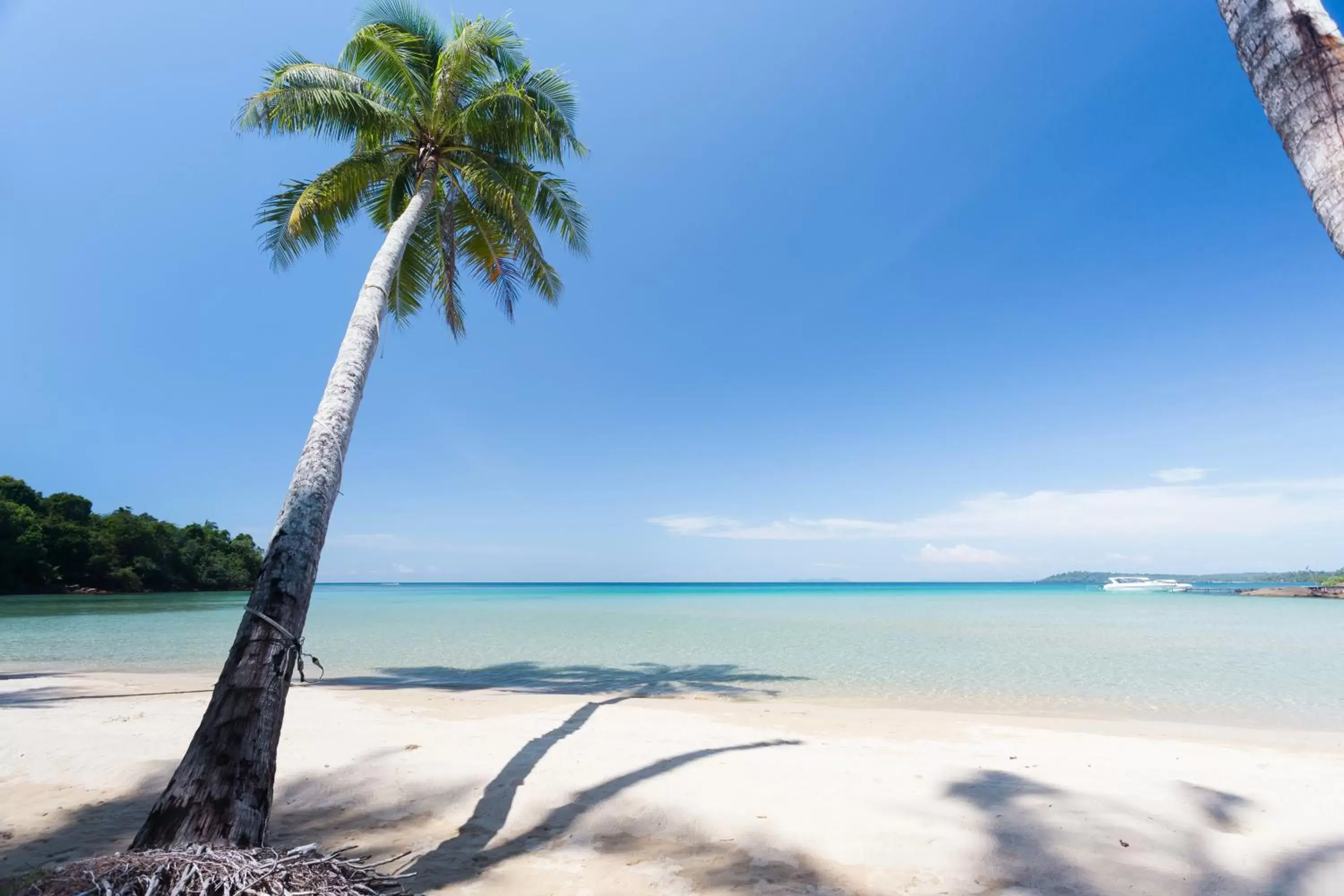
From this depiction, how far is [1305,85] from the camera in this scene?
1.98 m

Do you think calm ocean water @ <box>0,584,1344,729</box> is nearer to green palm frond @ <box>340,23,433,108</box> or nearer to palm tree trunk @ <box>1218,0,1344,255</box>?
palm tree trunk @ <box>1218,0,1344,255</box>

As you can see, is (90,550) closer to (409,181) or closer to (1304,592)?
(409,181)

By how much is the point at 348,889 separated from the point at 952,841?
356 cm

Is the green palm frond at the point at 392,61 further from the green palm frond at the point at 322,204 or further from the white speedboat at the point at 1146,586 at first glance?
the white speedboat at the point at 1146,586

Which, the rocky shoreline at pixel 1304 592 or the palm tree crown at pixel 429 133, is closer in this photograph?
the palm tree crown at pixel 429 133

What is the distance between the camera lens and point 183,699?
9.11 m

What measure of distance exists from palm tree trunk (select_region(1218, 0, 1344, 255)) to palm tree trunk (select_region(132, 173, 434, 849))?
4666mm

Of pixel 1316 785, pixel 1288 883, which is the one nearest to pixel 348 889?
pixel 1288 883

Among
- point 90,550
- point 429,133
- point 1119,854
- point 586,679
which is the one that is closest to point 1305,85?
point 1119,854

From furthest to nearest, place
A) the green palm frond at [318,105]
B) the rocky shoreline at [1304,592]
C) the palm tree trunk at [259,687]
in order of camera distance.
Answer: the rocky shoreline at [1304,592] → the green palm frond at [318,105] → the palm tree trunk at [259,687]

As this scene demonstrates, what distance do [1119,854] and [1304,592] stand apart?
2874 inches

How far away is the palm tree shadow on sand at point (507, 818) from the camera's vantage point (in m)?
3.48

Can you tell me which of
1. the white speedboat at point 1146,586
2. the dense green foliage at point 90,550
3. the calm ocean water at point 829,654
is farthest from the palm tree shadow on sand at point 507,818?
the white speedboat at point 1146,586

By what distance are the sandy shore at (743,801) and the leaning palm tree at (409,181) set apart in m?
1.80
